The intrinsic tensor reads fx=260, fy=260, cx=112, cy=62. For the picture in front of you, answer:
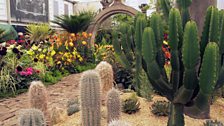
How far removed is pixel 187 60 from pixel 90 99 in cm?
94

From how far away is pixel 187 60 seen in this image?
2.02 metres

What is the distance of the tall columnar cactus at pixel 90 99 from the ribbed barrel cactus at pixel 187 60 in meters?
0.51

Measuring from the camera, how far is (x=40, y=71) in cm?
686

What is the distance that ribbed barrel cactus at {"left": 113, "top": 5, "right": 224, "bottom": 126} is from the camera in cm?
198

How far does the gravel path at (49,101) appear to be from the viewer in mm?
3832

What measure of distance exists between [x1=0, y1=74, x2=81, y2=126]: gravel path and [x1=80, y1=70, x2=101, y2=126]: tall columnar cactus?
5.07ft

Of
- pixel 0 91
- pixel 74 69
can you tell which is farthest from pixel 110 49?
pixel 0 91

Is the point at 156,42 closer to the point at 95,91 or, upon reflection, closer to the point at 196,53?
the point at 196,53

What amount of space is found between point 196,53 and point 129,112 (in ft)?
5.76

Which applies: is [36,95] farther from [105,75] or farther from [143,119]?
[143,119]

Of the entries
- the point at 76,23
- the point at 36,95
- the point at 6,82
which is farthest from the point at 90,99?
the point at 76,23

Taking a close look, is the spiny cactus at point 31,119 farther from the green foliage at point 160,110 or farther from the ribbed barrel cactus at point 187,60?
the green foliage at point 160,110

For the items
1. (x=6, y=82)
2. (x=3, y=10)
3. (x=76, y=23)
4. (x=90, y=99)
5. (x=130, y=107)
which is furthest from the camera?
(x=3, y=10)

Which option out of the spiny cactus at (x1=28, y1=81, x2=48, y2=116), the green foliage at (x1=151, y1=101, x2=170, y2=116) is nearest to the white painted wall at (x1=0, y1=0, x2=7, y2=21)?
the spiny cactus at (x1=28, y1=81, x2=48, y2=116)
